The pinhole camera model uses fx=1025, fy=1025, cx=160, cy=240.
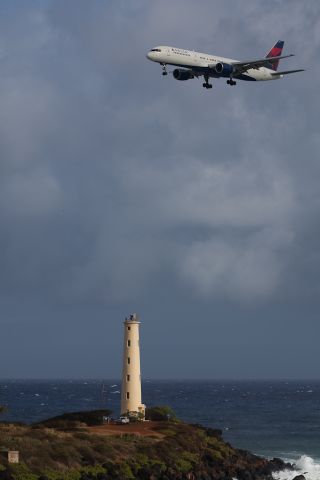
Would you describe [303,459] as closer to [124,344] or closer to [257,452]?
[257,452]

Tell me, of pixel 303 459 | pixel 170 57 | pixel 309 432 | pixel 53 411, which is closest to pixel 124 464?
pixel 303 459

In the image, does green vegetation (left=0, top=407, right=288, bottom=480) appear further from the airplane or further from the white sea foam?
the airplane

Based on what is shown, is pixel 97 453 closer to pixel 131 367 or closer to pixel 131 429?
pixel 131 429

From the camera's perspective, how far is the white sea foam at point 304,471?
62.3 m

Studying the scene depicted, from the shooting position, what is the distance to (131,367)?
63.3 meters

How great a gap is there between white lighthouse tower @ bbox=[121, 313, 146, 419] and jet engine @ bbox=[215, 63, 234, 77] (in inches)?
1080

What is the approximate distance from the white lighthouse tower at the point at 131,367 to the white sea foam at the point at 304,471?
9.52m

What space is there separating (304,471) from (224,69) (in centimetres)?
3378

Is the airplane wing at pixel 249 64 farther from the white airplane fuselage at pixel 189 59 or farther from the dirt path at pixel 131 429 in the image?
the dirt path at pixel 131 429

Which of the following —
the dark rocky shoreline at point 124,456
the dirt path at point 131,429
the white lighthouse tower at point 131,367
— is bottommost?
the dark rocky shoreline at point 124,456

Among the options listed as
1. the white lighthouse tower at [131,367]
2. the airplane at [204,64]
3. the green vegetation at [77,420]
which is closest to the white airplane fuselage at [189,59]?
the airplane at [204,64]

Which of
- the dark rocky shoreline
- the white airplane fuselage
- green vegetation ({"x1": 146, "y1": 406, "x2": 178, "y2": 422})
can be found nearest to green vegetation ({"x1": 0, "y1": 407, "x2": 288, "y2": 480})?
the dark rocky shoreline

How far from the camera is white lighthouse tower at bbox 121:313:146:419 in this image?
6331 cm

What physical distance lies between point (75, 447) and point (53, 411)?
78070 millimetres
